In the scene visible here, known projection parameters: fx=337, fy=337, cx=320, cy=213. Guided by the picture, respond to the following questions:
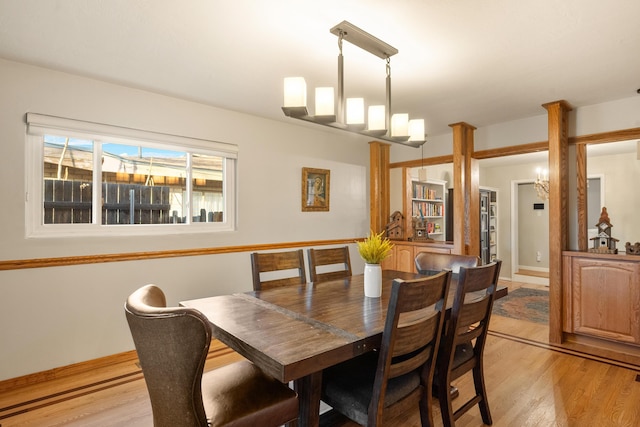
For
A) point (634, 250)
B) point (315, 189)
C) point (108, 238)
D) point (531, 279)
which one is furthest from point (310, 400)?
point (531, 279)

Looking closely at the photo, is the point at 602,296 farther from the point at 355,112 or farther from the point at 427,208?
the point at 355,112

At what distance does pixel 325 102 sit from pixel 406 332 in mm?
1272

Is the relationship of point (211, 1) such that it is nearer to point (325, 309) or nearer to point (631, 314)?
point (325, 309)

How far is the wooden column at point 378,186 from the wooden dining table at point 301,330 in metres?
2.80

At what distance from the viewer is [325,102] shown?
1901mm

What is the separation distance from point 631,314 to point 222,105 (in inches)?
163

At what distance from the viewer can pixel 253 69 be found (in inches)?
98.2

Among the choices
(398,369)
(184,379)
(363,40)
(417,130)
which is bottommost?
(398,369)

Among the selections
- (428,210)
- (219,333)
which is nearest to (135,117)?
(219,333)

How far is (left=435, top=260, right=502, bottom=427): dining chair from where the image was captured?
163 cm

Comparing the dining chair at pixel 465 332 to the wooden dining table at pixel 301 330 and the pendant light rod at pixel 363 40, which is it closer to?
the wooden dining table at pixel 301 330

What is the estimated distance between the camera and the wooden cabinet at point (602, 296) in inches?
114

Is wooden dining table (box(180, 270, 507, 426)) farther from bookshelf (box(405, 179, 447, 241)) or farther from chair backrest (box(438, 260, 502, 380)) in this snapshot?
bookshelf (box(405, 179, 447, 241))

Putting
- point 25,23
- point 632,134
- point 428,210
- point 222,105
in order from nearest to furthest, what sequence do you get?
1. point 25,23
2. point 632,134
3. point 222,105
4. point 428,210
